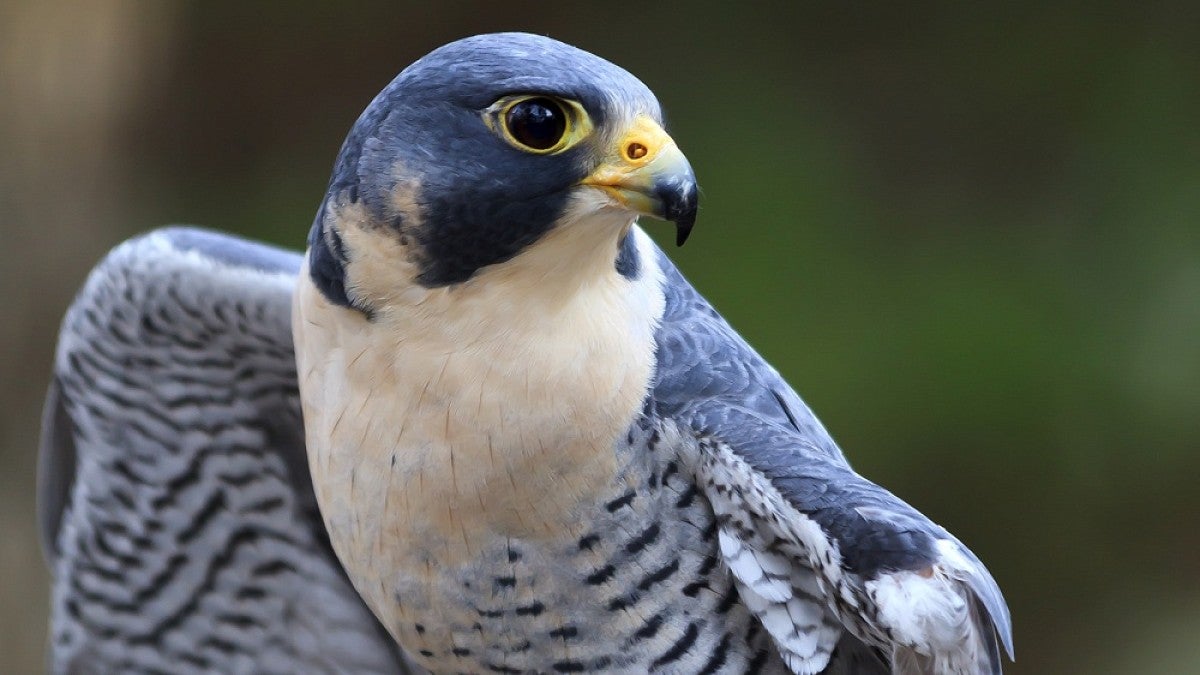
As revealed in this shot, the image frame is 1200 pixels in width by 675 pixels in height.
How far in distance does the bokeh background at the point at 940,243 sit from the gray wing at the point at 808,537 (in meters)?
3.00

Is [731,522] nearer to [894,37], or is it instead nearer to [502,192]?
[502,192]

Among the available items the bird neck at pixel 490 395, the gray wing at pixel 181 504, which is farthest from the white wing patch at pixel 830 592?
the gray wing at pixel 181 504

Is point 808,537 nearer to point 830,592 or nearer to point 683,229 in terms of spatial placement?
point 830,592

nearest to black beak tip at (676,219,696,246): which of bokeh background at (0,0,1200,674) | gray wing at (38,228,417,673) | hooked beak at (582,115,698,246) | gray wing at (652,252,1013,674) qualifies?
hooked beak at (582,115,698,246)

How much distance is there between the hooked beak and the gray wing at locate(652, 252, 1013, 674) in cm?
39

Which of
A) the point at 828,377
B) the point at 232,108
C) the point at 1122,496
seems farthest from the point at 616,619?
the point at 232,108

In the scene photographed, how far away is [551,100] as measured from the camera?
6.25 ft

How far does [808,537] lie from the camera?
6.30 feet

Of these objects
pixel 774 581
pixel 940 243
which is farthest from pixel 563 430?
pixel 940 243

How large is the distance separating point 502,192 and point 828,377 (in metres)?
3.57

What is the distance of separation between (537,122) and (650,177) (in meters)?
0.19

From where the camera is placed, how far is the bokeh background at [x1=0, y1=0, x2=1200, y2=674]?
205 inches

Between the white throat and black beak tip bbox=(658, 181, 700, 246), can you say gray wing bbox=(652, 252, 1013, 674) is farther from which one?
black beak tip bbox=(658, 181, 700, 246)

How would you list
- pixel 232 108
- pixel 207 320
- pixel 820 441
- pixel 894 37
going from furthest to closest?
pixel 232 108
pixel 894 37
pixel 207 320
pixel 820 441
